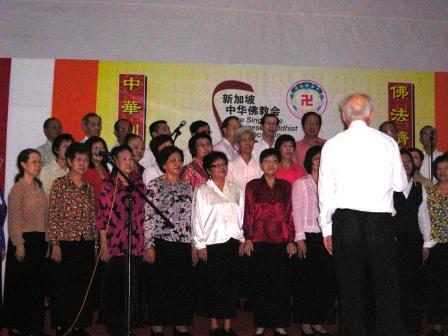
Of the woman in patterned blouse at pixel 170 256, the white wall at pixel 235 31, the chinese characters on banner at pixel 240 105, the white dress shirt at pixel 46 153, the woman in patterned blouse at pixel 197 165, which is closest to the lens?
the woman in patterned blouse at pixel 170 256

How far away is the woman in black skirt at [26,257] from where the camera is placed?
14.1 feet

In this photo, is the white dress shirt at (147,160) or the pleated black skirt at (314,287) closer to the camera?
the pleated black skirt at (314,287)

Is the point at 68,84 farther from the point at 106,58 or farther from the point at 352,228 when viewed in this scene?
the point at 352,228

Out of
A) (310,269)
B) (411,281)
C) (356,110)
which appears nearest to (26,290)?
(310,269)

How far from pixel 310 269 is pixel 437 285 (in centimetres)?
108

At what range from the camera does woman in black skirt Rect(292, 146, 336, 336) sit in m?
4.45

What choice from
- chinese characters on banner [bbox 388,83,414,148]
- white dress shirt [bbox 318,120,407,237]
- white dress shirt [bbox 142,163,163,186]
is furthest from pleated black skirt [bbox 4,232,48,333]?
chinese characters on banner [bbox 388,83,414,148]

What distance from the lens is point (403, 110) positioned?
6730 mm

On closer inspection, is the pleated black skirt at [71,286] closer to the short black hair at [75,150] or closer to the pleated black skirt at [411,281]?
the short black hair at [75,150]

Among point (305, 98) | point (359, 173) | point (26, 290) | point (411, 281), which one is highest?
point (305, 98)

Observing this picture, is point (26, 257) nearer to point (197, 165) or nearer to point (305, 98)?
point (197, 165)

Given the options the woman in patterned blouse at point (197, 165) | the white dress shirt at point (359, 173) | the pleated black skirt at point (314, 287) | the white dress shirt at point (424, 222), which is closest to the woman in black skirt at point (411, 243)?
the white dress shirt at point (424, 222)

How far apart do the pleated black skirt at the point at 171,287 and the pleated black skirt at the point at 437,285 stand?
6.41ft

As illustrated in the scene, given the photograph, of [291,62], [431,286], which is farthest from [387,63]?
[431,286]
